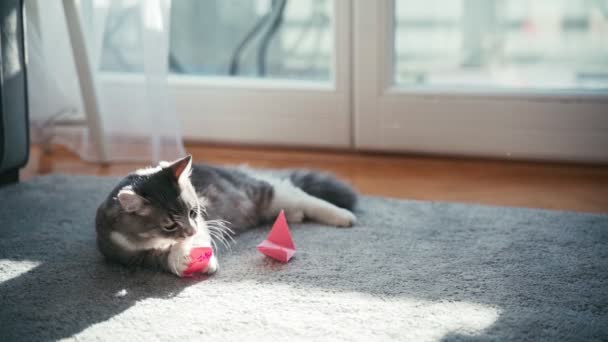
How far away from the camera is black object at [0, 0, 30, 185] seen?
2189 millimetres

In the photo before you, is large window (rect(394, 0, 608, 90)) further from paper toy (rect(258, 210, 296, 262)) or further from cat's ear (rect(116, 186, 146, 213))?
cat's ear (rect(116, 186, 146, 213))

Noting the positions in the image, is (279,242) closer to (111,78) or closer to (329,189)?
(329,189)

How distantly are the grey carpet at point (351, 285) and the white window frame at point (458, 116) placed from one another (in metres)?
0.50

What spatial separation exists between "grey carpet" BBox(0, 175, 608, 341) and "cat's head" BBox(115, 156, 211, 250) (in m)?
0.11

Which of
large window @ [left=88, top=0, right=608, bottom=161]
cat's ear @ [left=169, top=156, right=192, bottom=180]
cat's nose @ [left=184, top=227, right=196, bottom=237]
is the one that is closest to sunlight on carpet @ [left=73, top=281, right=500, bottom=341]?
cat's nose @ [left=184, top=227, right=196, bottom=237]

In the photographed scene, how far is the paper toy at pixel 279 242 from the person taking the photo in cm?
182

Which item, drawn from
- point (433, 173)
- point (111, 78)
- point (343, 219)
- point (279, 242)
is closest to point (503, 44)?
point (433, 173)

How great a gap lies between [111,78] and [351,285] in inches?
55.3

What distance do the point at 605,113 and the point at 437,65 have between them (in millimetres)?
614

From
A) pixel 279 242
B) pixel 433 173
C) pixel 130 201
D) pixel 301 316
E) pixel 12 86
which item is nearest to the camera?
pixel 301 316

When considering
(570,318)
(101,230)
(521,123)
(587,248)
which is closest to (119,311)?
(101,230)

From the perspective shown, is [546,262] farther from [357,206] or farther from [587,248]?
[357,206]

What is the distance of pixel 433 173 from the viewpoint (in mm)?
2566

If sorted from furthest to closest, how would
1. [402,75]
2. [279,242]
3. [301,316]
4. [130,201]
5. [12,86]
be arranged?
[402,75] → [12,86] → [279,242] → [130,201] → [301,316]
